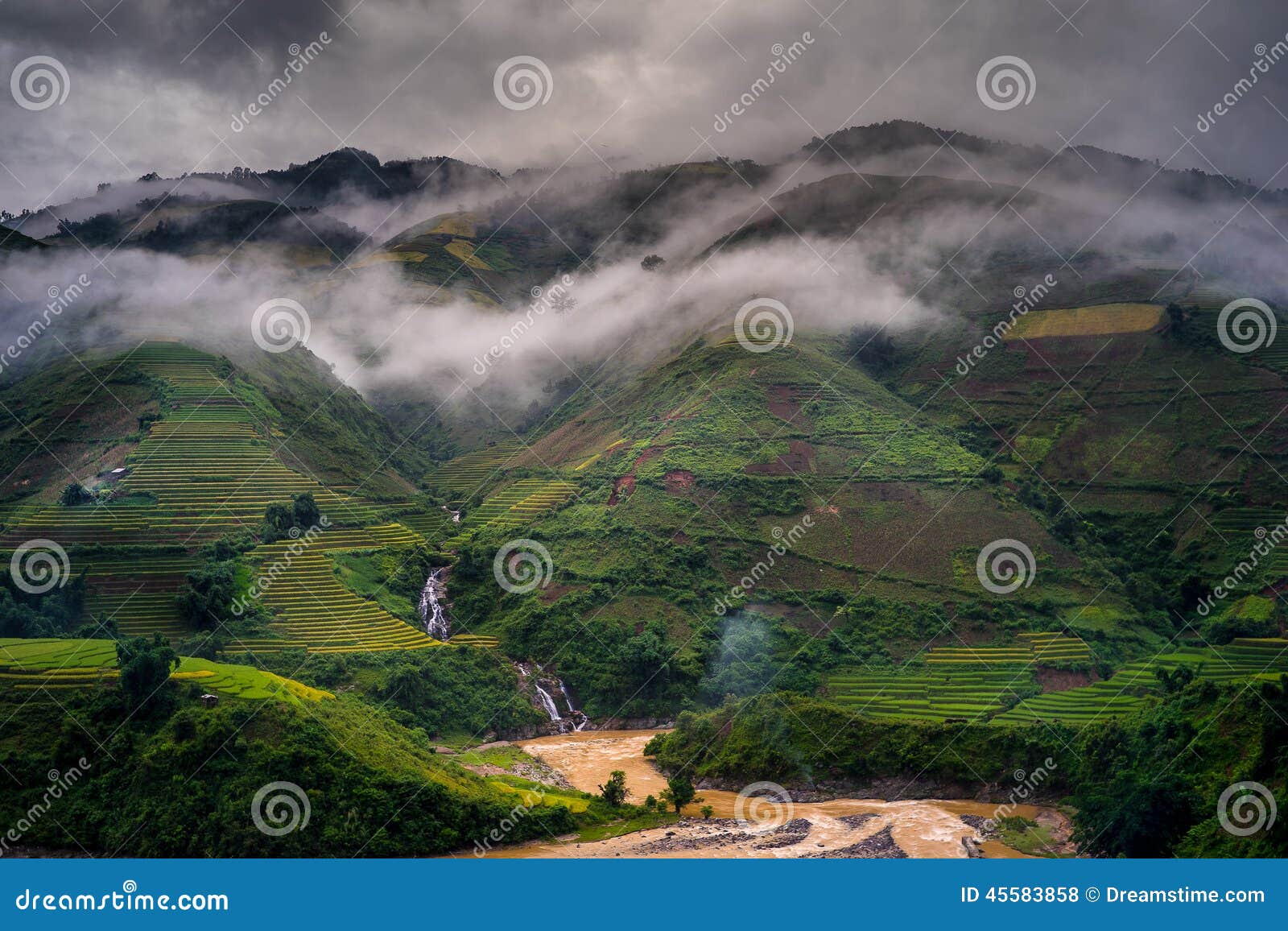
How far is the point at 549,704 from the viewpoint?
2007 inches

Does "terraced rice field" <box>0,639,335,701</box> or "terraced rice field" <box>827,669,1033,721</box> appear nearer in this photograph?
"terraced rice field" <box>0,639,335,701</box>

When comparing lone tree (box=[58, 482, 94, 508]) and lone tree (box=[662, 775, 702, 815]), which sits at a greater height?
lone tree (box=[662, 775, 702, 815])

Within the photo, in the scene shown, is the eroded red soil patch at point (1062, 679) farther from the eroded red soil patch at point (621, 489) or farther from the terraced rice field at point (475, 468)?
the terraced rice field at point (475, 468)

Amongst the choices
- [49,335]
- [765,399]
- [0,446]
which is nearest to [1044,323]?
[765,399]

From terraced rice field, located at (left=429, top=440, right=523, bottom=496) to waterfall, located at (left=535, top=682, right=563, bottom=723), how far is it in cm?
3400

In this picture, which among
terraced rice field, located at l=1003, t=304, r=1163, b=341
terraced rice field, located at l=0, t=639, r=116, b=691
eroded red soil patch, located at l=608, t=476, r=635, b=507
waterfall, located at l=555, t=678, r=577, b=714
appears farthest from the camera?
terraced rice field, located at l=1003, t=304, r=1163, b=341

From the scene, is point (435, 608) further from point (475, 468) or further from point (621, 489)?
point (475, 468)

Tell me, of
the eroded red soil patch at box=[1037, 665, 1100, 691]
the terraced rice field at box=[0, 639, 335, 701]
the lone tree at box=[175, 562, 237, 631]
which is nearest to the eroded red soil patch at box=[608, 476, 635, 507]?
the lone tree at box=[175, 562, 237, 631]

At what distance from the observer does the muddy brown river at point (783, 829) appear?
107ft

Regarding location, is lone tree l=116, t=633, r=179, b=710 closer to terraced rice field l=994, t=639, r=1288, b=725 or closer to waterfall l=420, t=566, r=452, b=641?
waterfall l=420, t=566, r=452, b=641

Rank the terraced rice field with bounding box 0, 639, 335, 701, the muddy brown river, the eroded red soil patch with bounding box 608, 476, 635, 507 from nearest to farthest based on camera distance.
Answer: the muddy brown river, the terraced rice field with bounding box 0, 639, 335, 701, the eroded red soil patch with bounding box 608, 476, 635, 507

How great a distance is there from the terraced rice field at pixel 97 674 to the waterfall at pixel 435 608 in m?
18.3

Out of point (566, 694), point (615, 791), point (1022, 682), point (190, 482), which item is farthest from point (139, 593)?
point (1022, 682)

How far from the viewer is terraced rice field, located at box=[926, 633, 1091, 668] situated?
49312 millimetres
